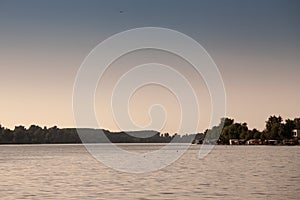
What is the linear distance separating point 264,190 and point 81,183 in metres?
17.3

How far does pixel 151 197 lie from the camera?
47.1 meters

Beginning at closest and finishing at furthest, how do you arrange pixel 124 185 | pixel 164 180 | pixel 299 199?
pixel 299 199 < pixel 124 185 < pixel 164 180

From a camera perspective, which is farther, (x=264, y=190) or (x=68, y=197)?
(x=264, y=190)

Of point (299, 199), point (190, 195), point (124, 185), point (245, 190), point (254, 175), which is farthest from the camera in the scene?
point (254, 175)

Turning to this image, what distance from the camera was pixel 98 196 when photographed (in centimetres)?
4784

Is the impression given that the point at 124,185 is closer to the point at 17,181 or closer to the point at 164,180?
the point at 164,180

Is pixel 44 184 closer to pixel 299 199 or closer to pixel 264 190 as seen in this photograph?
pixel 264 190

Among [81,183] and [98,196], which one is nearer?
[98,196]

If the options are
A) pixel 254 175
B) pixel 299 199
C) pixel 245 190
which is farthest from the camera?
pixel 254 175

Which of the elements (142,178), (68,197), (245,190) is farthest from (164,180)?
(68,197)

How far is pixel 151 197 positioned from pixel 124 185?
34.8 ft

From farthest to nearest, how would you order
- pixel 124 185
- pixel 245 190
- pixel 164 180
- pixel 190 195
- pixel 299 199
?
pixel 164 180 < pixel 124 185 < pixel 245 190 < pixel 190 195 < pixel 299 199

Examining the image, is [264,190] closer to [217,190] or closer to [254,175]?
[217,190]

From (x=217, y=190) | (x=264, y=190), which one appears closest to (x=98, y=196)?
(x=217, y=190)
